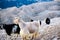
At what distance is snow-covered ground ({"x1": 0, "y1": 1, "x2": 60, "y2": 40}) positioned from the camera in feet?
7.93

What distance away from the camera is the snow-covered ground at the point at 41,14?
2.42 metres

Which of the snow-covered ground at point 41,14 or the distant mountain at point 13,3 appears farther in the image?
the distant mountain at point 13,3

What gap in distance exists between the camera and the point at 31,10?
2.54 metres

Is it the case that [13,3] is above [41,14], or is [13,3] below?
above

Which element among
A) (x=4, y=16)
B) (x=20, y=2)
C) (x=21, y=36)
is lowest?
(x=21, y=36)

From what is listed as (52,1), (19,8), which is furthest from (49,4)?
(19,8)

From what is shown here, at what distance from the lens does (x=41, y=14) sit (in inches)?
97.9

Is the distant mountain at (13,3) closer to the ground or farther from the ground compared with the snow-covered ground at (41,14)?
farther from the ground

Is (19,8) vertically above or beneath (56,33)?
above

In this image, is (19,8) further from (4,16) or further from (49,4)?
(49,4)

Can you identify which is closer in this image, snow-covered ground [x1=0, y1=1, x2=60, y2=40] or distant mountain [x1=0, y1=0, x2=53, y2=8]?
snow-covered ground [x1=0, y1=1, x2=60, y2=40]

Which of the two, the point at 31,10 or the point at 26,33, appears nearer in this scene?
the point at 26,33

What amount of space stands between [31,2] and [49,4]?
242 mm

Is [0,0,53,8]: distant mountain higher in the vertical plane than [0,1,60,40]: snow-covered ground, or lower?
higher
